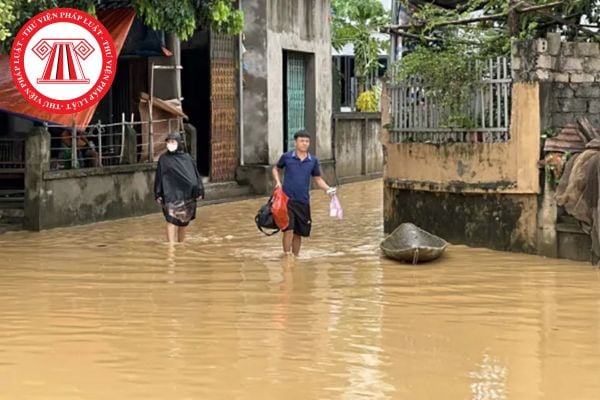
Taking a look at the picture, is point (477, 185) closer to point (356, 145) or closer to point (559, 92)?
point (559, 92)

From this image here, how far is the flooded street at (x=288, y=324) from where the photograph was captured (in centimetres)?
647

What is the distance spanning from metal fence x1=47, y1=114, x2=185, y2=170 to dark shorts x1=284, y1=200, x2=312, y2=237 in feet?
15.6

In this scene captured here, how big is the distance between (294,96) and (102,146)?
273 inches

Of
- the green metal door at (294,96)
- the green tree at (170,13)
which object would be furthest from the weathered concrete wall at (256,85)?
the green tree at (170,13)

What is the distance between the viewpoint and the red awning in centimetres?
1478

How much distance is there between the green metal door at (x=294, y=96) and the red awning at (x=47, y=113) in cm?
643

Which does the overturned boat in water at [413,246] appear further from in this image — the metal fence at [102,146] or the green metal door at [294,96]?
the green metal door at [294,96]

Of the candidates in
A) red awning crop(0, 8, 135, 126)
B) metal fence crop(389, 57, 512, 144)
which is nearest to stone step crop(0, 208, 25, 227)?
red awning crop(0, 8, 135, 126)

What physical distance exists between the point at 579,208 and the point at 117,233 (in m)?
6.52

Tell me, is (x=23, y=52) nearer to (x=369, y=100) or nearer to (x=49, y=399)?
(x=49, y=399)

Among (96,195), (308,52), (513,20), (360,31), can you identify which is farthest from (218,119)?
(360,31)

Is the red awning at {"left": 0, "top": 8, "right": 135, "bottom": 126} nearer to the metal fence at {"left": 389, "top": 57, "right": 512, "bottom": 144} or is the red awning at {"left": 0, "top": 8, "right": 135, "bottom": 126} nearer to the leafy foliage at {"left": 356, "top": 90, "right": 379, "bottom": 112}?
the metal fence at {"left": 389, "top": 57, "right": 512, "bottom": 144}

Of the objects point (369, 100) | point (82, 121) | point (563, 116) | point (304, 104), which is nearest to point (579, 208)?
point (563, 116)

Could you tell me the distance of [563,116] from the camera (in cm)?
1247
